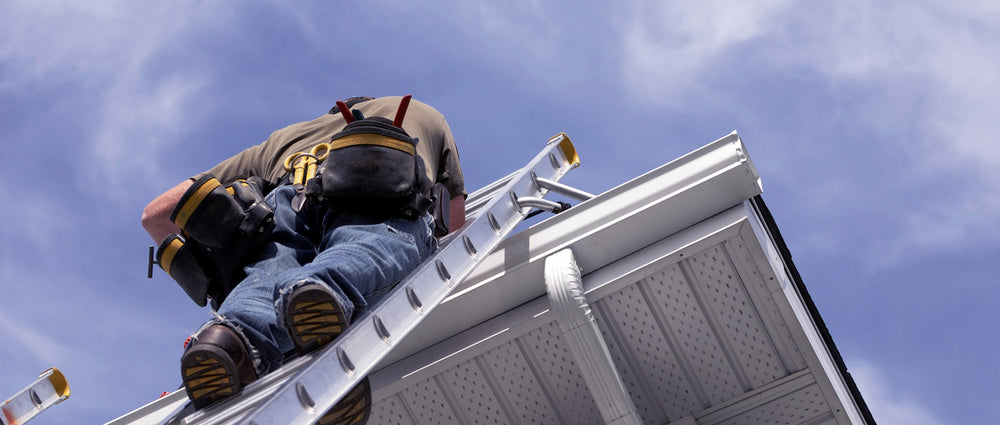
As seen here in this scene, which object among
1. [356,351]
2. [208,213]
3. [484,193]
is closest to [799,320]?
[356,351]

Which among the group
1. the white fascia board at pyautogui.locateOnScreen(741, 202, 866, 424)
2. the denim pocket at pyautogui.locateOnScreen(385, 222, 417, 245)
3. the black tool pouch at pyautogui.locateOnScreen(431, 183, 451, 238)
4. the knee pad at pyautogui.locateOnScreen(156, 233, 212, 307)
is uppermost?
the knee pad at pyautogui.locateOnScreen(156, 233, 212, 307)

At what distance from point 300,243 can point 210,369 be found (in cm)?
87

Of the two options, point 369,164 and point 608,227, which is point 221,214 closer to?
point 369,164

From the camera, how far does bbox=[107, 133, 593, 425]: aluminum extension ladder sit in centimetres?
227

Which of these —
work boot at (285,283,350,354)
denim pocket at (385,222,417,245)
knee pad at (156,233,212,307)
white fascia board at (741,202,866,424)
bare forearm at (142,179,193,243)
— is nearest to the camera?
work boot at (285,283,350,354)

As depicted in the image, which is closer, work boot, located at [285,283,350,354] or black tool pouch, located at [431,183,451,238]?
work boot, located at [285,283,350,354]

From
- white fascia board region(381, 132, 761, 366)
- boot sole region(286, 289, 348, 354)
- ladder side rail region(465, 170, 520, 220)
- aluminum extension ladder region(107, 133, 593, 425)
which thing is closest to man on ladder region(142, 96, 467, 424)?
boot sole region(286, 289, 348, 354)

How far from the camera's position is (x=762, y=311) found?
12.8 feet

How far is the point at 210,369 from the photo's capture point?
273 cm

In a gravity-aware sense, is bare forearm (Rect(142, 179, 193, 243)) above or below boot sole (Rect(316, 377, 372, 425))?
above

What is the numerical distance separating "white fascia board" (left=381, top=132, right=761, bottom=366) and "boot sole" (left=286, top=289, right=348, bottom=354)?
137cm

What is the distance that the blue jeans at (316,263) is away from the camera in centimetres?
289

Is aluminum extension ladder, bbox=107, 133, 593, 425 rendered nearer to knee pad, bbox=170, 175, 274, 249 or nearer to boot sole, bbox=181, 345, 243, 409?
boot sole, bbox=181, 345, 243, 409

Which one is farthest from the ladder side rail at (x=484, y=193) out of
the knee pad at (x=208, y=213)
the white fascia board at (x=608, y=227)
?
the knee pad at (x=208, y=213)
